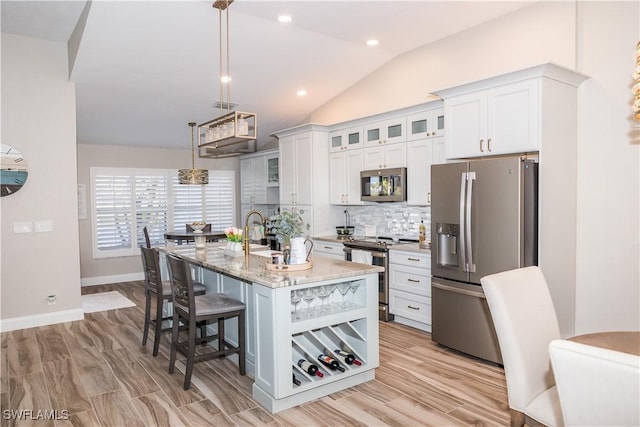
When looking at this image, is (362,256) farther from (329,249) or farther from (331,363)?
(331,363)

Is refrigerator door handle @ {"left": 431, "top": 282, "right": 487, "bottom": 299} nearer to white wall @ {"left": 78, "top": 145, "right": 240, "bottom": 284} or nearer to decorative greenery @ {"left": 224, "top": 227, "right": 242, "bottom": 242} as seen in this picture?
decorative greenery @ {"left": 224, "top": 227, "right": 242, "bottom": 242}

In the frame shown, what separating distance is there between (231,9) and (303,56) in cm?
127

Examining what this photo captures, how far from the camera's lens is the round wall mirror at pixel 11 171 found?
4.68 meters

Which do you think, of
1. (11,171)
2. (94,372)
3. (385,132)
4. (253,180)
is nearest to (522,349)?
(94,372)

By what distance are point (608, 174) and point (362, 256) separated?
102 inches

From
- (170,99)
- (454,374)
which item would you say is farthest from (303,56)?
(454,374)

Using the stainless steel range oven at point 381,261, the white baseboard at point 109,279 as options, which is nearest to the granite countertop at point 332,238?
the stainless steel range oven at point 381,261

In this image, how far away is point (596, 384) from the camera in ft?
3.73

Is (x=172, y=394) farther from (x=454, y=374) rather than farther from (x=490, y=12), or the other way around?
(x=490, y=12)

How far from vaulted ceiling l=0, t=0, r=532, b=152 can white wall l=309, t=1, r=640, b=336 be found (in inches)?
18.7

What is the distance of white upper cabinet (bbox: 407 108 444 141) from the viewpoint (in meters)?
4.70

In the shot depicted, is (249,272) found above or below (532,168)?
below

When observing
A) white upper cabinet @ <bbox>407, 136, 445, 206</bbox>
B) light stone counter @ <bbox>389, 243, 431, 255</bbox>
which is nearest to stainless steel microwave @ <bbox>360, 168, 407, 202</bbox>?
white upper cabinet @ <bbox>407, 136, 445, 206</bbox>

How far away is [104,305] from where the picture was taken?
5906 mm
